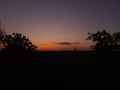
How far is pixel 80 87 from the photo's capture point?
3077 centimetres

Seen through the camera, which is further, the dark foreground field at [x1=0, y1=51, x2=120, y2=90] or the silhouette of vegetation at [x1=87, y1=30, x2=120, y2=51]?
the silhouette of vegetation at [x1=87, y1=30, x2=120, y2=51]

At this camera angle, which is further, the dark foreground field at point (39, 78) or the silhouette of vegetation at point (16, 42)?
the silhouette of vegetation at point (16, 42)

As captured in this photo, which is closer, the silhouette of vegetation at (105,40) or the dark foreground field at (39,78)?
the dark foreground field at (39,78)

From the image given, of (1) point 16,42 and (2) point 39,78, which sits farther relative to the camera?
(1) point 16,42

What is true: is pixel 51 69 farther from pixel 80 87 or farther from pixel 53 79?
pixel 80 87

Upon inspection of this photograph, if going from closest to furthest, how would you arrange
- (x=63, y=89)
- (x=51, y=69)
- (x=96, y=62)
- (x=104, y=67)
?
1. (x=63, y=89)
2. (x=51, y=69)
3. (x=104, y=67)
4. (x=96, y=62)

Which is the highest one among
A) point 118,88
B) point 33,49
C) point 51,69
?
point 33,49

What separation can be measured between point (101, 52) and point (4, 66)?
2238cm

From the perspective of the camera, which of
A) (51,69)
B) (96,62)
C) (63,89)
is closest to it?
(63,89)

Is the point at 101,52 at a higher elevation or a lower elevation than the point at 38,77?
higher

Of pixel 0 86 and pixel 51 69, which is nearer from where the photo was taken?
pixel 0 86

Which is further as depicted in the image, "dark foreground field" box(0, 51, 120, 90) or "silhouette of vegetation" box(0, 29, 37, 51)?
"silhouette of vegetation" box(0, 29, 37, 51)

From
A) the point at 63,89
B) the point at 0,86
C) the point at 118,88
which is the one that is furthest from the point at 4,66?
the point at 118,88

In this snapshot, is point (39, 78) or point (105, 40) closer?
point (39, 78)
